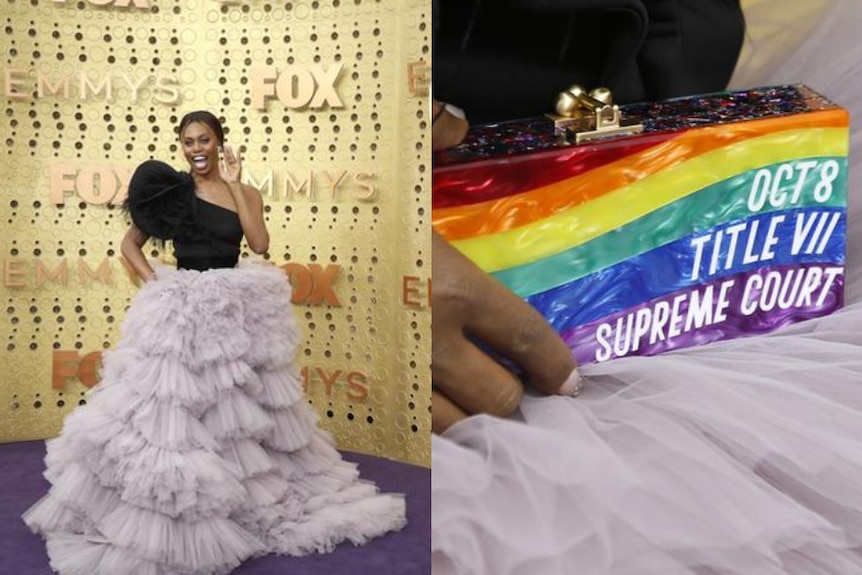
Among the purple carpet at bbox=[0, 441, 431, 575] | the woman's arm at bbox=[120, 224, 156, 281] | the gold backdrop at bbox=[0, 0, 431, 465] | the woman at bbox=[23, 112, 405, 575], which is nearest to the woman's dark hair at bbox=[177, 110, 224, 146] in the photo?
the woman at bbox=[23, 112, 405, 575]

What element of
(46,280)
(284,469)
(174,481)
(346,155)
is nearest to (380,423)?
(284,469)

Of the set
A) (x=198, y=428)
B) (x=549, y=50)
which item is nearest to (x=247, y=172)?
(x=198, y=428)

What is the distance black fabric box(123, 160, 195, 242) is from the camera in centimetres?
217

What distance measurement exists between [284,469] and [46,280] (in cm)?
125

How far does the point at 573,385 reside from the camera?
2.44 feet

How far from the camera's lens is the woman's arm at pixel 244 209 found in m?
2.24

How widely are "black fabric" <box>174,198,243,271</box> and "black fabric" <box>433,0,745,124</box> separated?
5.07 ft

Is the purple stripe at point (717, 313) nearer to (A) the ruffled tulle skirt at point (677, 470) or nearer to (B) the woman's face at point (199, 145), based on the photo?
(A) the ruffled tulle skirt at point (677, 470)

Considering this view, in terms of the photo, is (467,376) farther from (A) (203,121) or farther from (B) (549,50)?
(A) (203,121)

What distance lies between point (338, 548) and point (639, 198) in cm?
166

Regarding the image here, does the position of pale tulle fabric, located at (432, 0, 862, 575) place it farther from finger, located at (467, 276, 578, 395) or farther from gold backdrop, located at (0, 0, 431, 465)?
gold backdrop, located at (0, 0, 431, 465)

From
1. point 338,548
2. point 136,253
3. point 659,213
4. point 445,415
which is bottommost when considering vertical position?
point 338,548

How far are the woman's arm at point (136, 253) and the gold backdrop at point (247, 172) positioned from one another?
66 cm

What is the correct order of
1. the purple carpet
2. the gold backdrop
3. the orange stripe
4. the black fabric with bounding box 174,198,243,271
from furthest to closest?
1. the gold backdrop
2. the black fabric with bounding box 174,198,243,271
3. the purple carpet
4. the orange stripe
